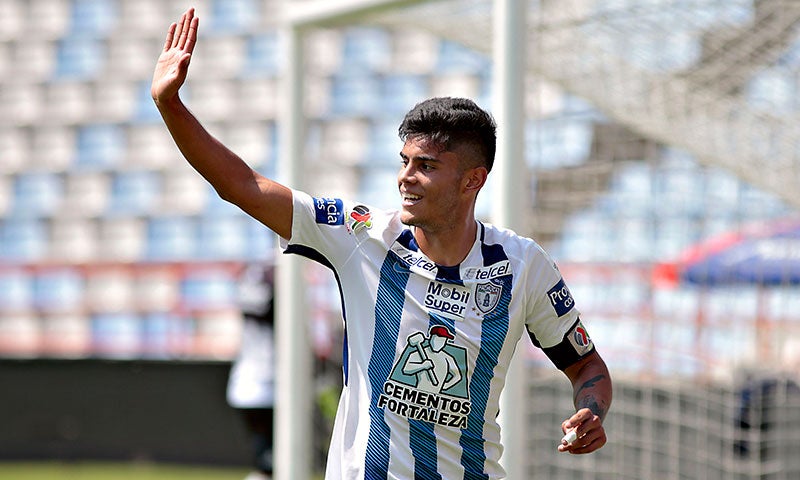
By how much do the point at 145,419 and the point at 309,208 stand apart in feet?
26.1

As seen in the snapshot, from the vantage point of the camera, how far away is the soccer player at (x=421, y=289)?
2680mm

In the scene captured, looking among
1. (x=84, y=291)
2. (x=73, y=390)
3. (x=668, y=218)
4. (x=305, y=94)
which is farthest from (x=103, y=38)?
(x=668, y=218)

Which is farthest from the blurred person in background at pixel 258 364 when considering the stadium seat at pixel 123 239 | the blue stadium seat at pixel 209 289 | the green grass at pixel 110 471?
A: the stadium seat at pixel 123 239

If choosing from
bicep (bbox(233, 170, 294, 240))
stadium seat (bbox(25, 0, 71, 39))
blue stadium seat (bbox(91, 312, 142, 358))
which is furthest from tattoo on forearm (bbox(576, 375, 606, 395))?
stadium seat (bbox(25, 0, 71, 39))

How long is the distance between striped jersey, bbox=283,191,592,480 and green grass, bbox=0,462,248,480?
23.5ft

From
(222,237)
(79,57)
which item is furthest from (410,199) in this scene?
(79,57)

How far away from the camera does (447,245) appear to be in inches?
111

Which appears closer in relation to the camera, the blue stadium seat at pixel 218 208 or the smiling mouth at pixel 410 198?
the smiling mouth at pixel 410 198

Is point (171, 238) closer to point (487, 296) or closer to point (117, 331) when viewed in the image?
point (117, 331)

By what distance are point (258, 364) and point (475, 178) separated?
15.6 ft

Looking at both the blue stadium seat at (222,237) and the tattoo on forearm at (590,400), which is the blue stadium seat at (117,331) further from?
the tattoo on forearm at (590,400)

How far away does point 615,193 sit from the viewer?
5.71 meters

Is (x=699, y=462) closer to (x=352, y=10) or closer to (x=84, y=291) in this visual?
(x=352, y=10)

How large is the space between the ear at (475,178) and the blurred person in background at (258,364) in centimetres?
457
